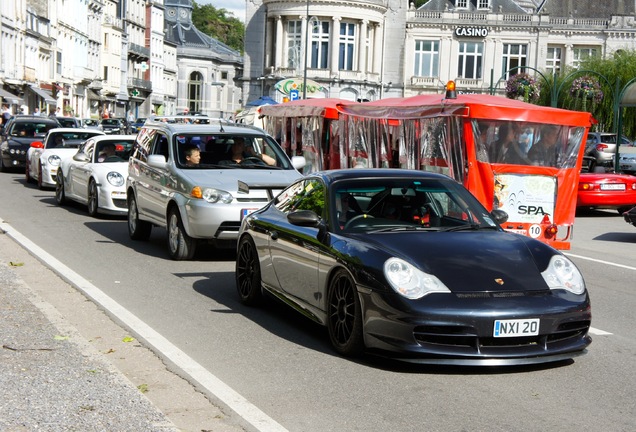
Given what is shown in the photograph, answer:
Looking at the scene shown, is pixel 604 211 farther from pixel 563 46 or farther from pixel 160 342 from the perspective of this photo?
pixel 563 46

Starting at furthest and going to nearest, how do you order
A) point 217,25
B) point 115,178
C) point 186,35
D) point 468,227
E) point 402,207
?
point 217,25 < point 186,35 < point 115,178 < point 402,207 < point 468,227

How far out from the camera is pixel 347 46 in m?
95.4

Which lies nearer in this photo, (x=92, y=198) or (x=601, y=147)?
(x=92, y=198)

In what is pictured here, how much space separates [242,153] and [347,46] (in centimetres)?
8195

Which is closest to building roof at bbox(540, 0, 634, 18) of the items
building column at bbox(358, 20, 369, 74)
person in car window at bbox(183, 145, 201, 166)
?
building column at bbox(358, 20, 369, 74)

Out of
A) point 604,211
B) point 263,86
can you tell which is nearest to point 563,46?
point 263,86

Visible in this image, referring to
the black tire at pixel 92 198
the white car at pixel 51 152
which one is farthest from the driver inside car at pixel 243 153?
the white car at pixel 51 152

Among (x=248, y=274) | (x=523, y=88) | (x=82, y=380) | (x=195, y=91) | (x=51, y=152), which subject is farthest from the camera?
(x=195, y=91)

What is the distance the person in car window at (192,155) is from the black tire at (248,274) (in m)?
4.24

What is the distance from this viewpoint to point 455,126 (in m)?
16.7

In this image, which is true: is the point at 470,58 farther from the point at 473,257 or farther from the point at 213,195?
the point at 473,257

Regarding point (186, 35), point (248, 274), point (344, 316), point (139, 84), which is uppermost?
point (186, 35)

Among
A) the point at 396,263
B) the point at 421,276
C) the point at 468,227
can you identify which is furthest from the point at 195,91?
the point at 421,276

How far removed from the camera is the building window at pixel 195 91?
153m
